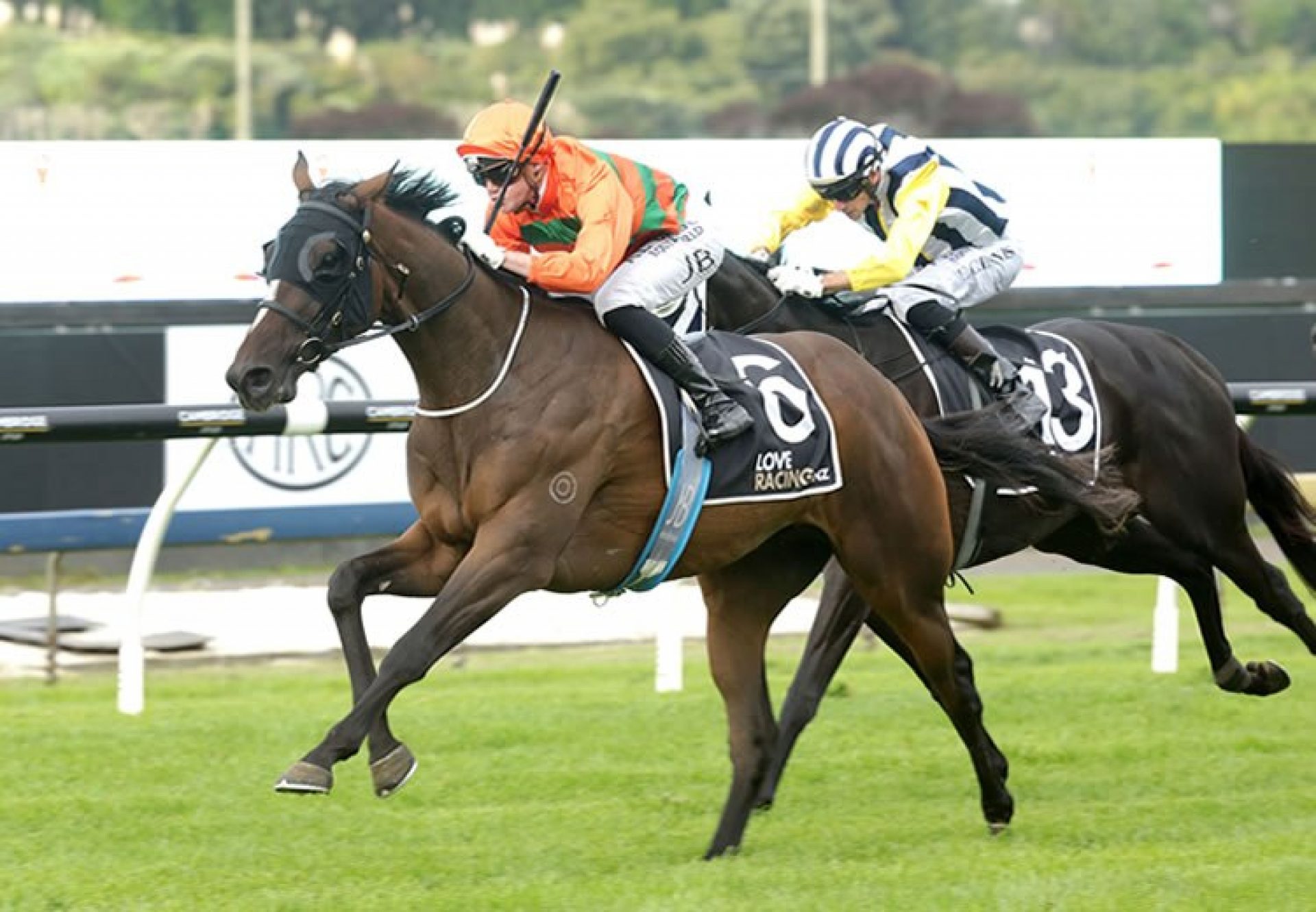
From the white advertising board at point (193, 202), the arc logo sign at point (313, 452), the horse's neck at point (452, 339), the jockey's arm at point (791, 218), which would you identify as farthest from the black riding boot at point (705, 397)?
the white advertising board at point (193, 202)

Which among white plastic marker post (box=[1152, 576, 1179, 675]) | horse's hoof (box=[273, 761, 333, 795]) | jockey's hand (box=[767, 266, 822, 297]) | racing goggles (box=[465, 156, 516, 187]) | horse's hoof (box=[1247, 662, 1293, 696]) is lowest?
white plastic marker post (box=[1152, 576, 1179, 675])

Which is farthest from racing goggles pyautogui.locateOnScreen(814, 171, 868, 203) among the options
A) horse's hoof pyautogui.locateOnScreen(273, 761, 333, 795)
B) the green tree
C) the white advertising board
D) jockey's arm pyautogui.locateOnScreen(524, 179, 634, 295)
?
the green tree

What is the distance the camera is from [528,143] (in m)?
5.32

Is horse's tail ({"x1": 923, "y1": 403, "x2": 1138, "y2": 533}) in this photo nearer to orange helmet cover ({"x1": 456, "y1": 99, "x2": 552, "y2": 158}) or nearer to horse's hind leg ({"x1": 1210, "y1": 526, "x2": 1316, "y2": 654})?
horse's hind leg ({"x1": 1210, "y1": 526, "x2": 1316, "y2": 654})

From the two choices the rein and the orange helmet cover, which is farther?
the orange helmet cover

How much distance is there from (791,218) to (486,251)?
1616mm

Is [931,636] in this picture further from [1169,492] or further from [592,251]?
[1169,492]

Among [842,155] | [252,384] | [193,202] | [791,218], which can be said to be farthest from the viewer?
[193,202]

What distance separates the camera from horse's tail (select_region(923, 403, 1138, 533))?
19.4ft

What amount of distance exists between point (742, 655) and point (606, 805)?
1.91ft

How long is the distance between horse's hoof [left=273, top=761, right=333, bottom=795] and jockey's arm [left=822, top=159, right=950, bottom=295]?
7.14 ft

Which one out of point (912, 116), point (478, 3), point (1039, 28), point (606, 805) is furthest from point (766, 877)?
point (1039, 28)

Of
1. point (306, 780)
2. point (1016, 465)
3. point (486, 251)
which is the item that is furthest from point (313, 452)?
point (306, 780)

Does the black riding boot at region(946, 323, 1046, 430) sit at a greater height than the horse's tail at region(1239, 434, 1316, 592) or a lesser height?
greater
